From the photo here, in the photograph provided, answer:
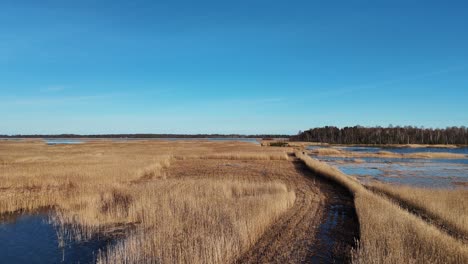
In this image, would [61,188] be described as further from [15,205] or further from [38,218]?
[38,218]

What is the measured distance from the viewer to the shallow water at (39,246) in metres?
8.06

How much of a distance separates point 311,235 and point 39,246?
310 inches

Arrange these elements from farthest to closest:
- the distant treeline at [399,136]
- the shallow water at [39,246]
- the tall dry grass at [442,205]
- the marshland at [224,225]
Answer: the distant treeline at [399,136] < the tall dry grass at [442,205] < the shallow water at [39,246] < the marshland at [224,225]

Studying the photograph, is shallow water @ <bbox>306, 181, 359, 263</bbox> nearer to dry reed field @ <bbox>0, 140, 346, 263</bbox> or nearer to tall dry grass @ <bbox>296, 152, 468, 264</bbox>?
dry reed field @ <bbox>0, 140, 346, 263</bbox>

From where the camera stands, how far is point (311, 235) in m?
9.41

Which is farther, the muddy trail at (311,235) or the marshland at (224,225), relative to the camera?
the muddy trail at (311,235)

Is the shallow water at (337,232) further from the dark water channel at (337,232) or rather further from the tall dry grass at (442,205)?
the tall dry grass at (442,205)

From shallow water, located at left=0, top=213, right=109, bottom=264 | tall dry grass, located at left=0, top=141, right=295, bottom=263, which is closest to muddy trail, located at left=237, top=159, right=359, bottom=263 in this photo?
tall dry grass, located at left=0, top=141, right=295, bottom=263

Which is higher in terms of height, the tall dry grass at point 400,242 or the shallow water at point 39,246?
the tall dry grass at point 400,242

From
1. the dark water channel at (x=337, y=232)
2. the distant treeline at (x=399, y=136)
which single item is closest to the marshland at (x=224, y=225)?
the dark water channel at (x=337, y=232)

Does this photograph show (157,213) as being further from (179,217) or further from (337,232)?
(337,232)

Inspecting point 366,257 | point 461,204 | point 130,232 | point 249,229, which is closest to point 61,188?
point 130,232

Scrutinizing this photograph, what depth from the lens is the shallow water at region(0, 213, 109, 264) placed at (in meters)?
8.06

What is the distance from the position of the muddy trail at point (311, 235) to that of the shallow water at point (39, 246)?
4.26 m
